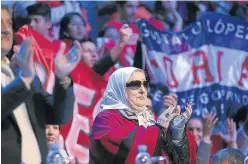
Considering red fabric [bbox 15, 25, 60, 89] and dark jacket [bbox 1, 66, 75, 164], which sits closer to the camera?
dark jacket [bbox 1, 66, 75, 164]

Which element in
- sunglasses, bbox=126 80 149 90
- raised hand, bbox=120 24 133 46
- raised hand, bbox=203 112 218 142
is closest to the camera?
sunglasses, bbox=126 80 149 90

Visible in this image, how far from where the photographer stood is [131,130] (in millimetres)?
4535

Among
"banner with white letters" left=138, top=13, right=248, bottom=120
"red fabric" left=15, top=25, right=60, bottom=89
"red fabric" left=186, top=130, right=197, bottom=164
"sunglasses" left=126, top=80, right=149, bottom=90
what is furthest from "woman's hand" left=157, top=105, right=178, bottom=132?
"banner with white letters" left=138, top=13, right=248, bottom=120

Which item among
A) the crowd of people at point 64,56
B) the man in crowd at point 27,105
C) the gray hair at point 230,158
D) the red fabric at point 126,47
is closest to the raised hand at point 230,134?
the crowd of people at point 64,56

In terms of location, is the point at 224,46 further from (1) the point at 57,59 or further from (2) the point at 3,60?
(2) the point at 3,60

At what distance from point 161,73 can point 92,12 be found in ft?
2.96

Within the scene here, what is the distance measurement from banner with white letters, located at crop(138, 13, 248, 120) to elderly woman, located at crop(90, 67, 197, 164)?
3501 mm

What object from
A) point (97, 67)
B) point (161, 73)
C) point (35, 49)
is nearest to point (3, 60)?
point (35, 49)

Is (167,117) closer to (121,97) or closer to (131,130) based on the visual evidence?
(131,130)

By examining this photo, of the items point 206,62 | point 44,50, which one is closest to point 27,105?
point 44,50

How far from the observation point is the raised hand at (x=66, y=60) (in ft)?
25.9

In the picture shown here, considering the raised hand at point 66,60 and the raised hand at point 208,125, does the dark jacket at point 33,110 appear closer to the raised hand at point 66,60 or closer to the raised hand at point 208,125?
the raised hand at point 66,60

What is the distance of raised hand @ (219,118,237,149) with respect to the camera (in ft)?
26.9

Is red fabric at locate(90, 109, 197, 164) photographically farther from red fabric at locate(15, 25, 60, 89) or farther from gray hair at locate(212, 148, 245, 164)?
red fabric at locate(15, 25, 60, 89)
